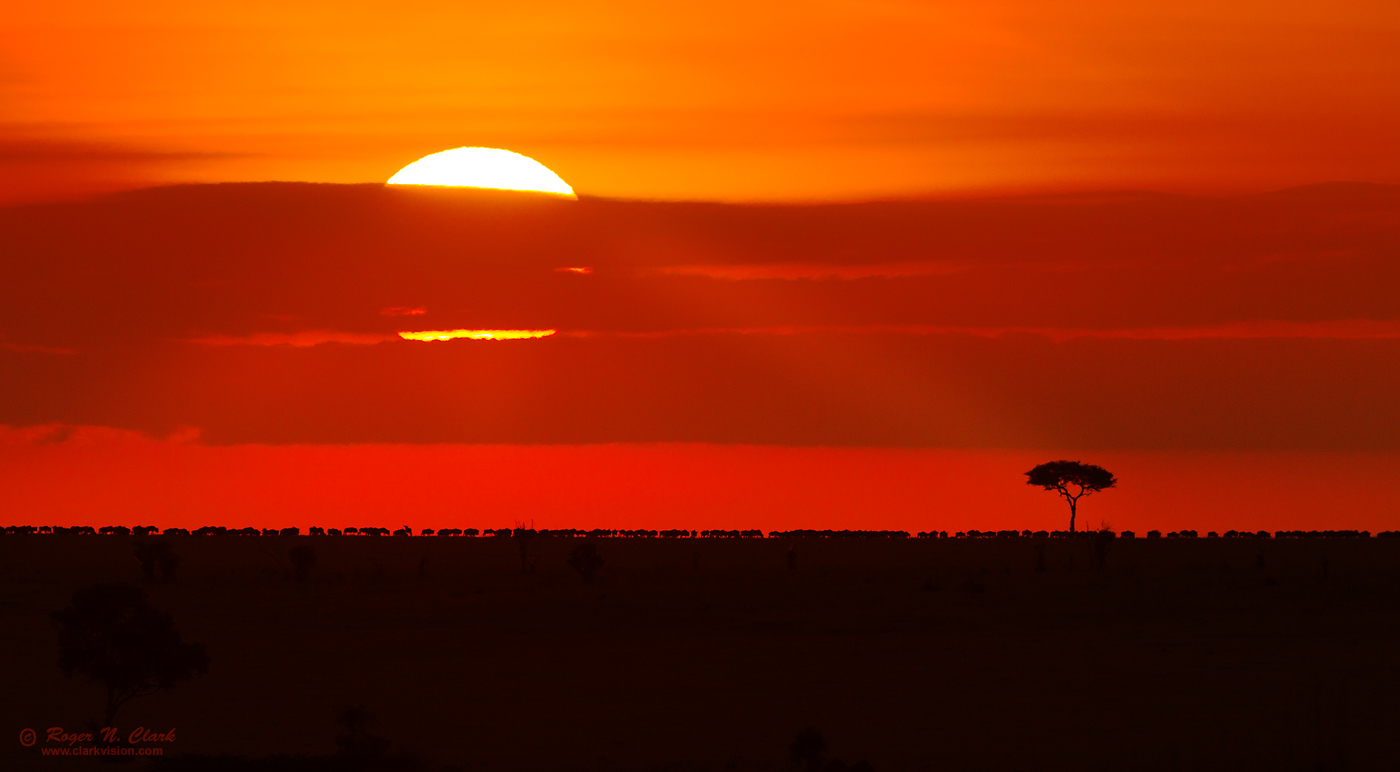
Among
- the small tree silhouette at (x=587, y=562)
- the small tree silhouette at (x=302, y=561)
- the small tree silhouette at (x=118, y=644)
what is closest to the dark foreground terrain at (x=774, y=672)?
the small tree silhouette at (x=118, y=644)

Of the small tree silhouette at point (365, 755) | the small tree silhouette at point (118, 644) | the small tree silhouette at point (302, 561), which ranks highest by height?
the small tree silhouette at point (302, 561)

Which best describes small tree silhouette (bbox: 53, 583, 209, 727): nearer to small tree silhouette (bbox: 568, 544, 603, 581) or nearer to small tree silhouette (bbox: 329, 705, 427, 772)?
small tree silhouette (bbox: 329, 705, 427, 772)

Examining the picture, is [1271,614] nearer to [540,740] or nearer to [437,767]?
[540,740]

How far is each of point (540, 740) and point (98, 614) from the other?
8454mm

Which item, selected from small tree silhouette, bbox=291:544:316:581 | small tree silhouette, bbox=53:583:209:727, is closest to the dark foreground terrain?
small tree silhouette, bbox=53:583:209:727

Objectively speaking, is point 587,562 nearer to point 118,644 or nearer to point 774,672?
point 774,672

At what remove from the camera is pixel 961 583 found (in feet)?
237

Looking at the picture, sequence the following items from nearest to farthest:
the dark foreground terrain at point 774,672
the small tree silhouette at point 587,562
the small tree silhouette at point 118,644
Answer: the small tree silhouette at point 118,644
the dark foreground terrain at point 774,672
the small tree silhouette at point 587,562

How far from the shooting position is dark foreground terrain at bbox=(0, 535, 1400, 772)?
30391mm

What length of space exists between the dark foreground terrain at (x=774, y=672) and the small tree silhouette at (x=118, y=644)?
1654mm

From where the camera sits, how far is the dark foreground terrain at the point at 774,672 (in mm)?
30391

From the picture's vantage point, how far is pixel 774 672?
136 feet

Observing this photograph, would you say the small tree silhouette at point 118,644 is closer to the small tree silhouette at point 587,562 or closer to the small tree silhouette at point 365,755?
the small tree silhouette at point 365,755

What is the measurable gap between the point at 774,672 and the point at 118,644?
678 inches
